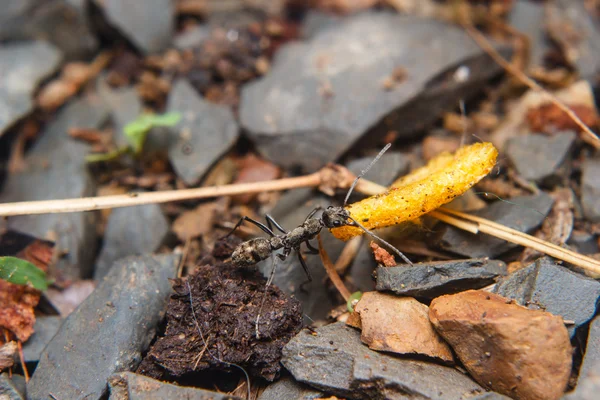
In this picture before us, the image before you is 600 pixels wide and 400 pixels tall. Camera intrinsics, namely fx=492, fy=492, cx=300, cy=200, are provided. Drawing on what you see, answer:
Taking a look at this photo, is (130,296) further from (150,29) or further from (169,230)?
(150,29)

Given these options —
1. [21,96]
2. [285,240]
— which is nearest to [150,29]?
[21,96]

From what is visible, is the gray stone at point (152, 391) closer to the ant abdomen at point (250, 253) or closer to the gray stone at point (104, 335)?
the gray stone at point (104, 335)

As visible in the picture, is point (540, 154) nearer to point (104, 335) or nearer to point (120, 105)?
point (104, 335)

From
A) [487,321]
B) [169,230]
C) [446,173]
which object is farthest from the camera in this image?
[169,230]

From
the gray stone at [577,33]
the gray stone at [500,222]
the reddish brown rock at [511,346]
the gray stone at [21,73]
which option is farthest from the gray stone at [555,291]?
the gray stone at [21,73]

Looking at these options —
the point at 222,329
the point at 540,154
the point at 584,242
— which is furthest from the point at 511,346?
the point at 540,154

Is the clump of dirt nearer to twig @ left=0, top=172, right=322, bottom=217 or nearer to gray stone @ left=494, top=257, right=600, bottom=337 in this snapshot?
twig @ left=0, top=172, right=322, bottom=217

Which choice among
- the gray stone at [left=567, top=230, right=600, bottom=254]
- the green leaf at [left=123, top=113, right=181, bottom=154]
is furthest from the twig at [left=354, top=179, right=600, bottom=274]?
the green leaf at [left=123, top=113, right=181, bottom=154]
